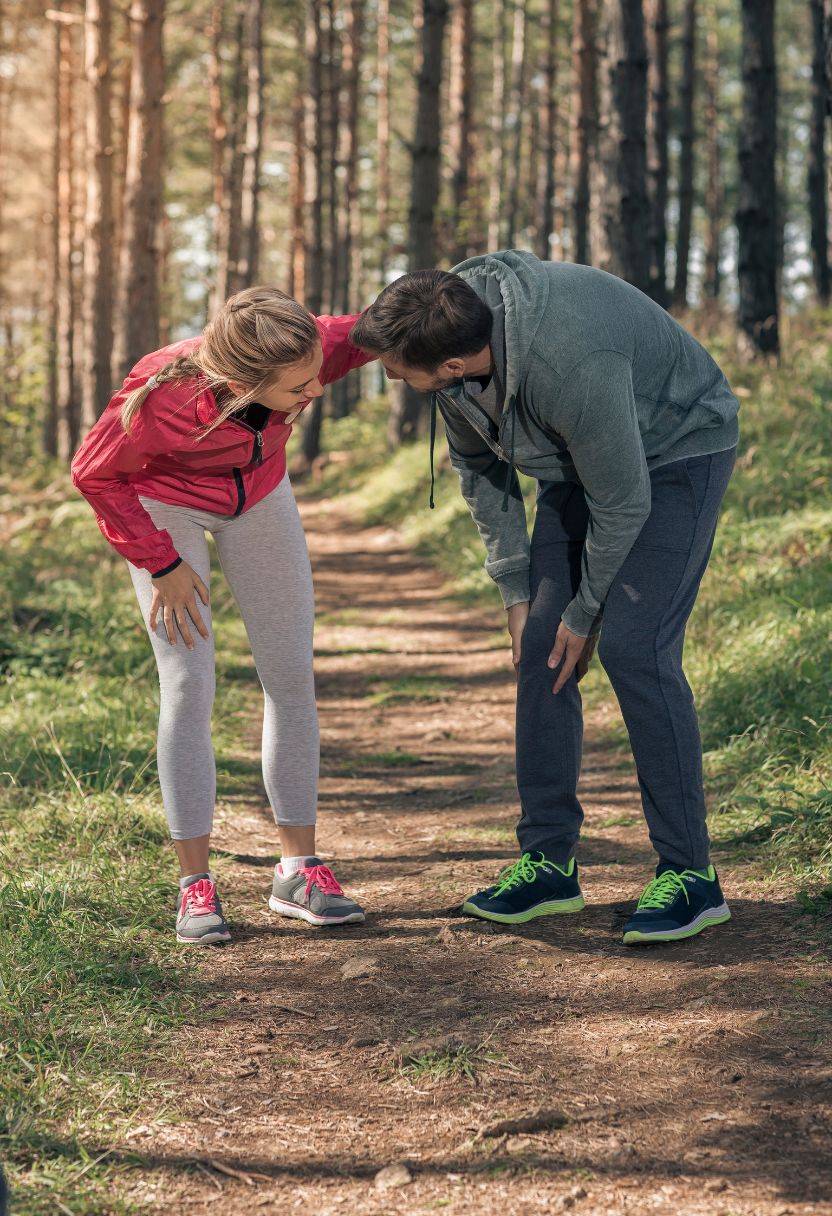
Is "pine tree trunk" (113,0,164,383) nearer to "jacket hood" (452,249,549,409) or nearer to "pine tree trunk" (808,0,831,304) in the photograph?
"jacket hood" (452,249,549,409)

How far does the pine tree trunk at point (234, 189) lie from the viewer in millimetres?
21031

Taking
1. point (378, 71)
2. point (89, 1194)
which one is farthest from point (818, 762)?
point (378, 71)

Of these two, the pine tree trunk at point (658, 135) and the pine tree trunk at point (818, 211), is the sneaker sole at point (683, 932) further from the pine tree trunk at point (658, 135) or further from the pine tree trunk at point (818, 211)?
the pine tree trunk at point (658, 135)

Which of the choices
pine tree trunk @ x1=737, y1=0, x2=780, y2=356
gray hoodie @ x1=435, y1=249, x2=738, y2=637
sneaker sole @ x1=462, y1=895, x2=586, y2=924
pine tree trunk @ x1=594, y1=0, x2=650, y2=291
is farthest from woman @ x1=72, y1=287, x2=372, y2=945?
pine tree trunk @ x1=737, y1=0, x2=780, y2=356

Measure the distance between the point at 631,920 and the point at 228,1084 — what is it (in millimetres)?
1274

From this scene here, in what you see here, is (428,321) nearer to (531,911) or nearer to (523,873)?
(523,873)

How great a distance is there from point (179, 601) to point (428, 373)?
39.7 inches

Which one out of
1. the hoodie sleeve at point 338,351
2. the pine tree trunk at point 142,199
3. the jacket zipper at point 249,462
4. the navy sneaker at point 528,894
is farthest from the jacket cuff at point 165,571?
the pine tree trunk at point 142,199

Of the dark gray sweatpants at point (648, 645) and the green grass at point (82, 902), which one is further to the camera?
the dark gray sweatpants at point (648, 645)

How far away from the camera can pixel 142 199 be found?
1061 centimetres

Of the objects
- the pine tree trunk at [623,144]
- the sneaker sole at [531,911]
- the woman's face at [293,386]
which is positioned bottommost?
the sneaker sole at [531,911]

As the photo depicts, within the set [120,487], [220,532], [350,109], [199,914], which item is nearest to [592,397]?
[220,532]

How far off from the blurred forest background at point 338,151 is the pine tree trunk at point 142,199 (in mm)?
21

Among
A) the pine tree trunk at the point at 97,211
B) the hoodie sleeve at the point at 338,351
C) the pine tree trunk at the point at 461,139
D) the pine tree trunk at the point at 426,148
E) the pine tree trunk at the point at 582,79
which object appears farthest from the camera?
the pine tree trunk at the point at 582,79
